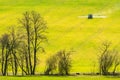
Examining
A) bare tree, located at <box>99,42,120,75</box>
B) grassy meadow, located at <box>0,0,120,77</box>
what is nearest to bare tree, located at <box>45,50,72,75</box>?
grassy meadow, located at <box>0,0,120,77</box>

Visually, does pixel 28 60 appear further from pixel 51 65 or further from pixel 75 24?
pixel 75 24

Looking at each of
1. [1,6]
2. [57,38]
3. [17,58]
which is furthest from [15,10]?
[17,58]

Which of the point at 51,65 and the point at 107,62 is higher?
the point at 107,62

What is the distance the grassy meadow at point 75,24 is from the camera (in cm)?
10956

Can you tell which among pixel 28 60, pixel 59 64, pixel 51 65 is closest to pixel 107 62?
pixel 59 64

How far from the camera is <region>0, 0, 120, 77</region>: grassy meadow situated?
359 ft

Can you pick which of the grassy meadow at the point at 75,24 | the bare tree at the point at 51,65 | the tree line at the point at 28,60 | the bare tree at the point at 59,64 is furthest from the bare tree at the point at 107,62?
the bare tree at the point at 51,65

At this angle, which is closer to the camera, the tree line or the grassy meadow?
the tree line

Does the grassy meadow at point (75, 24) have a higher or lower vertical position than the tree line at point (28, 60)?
higher

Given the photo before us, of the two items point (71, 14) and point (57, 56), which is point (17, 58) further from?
point (71, 14)

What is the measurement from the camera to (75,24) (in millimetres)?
136875

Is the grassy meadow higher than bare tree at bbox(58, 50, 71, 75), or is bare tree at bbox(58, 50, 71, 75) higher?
the grassy meadow

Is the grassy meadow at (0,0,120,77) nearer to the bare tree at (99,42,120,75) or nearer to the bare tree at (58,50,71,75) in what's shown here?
the bare tree at (99,42,120,75)

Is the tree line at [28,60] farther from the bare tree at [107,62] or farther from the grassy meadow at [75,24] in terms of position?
the grassy meadow at [75,24]
